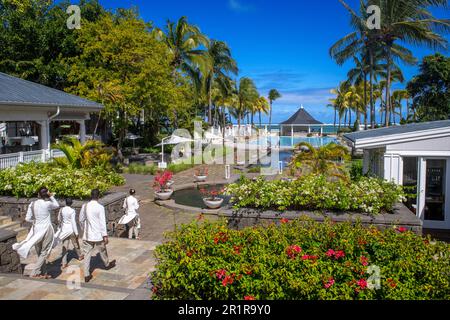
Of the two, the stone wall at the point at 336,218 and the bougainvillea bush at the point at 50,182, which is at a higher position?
the bougainvillea bush at the point at 50,182

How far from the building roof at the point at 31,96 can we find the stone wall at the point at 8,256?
26.6 feet

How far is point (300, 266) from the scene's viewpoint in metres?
4.90

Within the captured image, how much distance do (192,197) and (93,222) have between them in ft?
32.1

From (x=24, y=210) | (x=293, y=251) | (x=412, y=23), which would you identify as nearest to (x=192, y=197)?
(x=24, y=210)

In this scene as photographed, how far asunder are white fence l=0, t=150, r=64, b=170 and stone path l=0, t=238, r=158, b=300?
6.80 meters

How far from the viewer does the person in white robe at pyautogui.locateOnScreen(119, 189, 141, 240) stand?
391 inches

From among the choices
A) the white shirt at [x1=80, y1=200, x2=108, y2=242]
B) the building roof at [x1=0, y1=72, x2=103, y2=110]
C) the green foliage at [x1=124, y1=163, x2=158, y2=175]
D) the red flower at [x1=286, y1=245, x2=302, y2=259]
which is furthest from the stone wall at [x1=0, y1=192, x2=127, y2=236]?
the green foliage at [x1=124, y1=163, x2=158, y2=175]

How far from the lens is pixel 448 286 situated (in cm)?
439

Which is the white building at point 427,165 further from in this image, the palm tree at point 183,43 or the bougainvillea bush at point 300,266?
the palm tree at point 183,43

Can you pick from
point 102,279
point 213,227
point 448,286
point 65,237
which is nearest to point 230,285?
point 213,227

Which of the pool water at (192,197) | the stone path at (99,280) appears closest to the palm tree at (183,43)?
the pool water at (192,197)

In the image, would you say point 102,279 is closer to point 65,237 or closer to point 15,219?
point 65,237

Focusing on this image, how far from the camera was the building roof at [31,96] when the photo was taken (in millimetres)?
14789

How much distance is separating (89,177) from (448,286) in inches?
393
